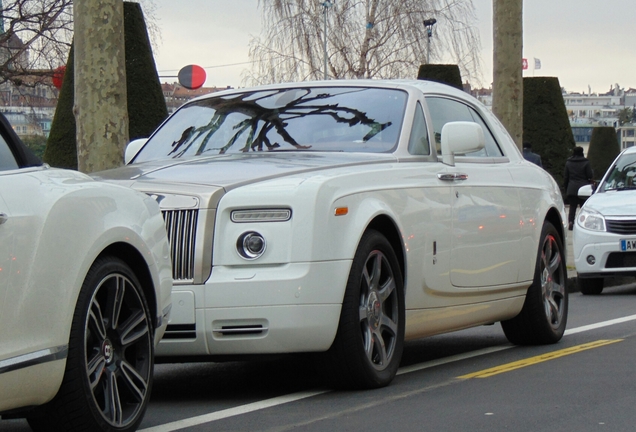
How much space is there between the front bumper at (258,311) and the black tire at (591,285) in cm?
884

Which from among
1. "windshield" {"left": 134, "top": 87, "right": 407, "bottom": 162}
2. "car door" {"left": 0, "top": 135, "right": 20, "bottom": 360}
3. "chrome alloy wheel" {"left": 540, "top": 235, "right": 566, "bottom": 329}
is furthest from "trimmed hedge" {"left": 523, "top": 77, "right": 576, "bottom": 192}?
"car door" {"left": 0, "top": 135, "right": 20, "bottom": 360}

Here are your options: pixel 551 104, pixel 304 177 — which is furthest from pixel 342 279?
pixel 551 104

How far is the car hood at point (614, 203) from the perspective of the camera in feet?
46.8

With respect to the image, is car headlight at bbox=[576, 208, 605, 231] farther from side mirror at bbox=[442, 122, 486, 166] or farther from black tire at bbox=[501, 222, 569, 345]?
side mirror at bbox=[442, 122, 486, 166]

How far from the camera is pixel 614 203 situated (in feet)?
47.6

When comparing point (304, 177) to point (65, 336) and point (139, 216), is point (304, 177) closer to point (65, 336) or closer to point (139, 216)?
point (139, 216)

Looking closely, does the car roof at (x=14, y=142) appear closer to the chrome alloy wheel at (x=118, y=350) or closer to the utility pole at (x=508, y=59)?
the chrome alloy wheel at (x=118, y=350)

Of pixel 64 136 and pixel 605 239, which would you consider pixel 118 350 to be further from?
pixel 64 136

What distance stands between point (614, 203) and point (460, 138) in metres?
7.17

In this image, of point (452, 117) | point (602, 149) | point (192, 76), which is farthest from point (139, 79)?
point (602, 149)

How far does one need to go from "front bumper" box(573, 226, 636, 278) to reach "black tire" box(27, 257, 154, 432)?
9.50 meters

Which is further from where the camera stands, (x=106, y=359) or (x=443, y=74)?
(x=443, y=74)

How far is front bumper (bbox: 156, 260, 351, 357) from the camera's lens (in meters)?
6.25

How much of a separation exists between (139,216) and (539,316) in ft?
14.1
